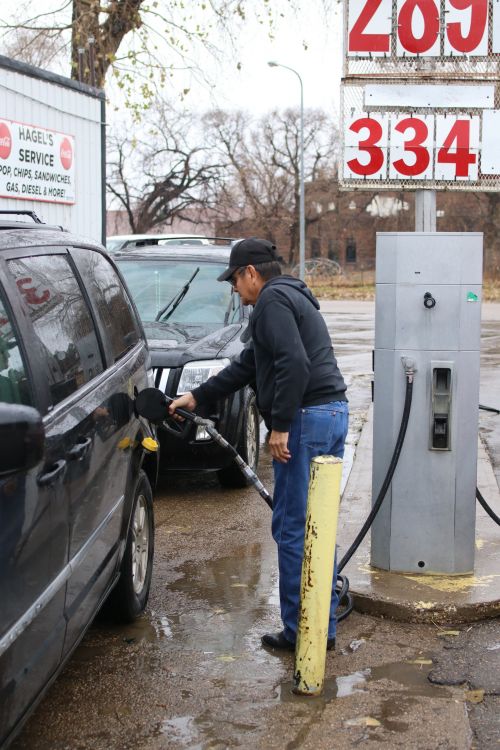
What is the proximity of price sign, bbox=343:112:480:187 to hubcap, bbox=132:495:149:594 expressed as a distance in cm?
213

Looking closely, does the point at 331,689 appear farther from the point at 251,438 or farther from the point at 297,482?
the point at 251,438

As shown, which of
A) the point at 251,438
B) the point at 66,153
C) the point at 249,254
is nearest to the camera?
the point at 249,254

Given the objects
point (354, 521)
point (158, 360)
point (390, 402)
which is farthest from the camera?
point (158, 360)

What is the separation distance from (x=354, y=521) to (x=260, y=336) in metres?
2.45

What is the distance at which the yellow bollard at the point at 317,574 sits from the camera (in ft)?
12.4

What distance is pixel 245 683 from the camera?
3.95 m

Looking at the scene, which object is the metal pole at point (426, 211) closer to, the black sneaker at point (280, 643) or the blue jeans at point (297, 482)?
the blue jeans at point (297, 482)

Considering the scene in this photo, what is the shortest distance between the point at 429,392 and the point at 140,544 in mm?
1614

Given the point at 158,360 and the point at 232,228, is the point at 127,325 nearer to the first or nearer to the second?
the point at 158,360

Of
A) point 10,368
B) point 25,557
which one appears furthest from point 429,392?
point 25,557

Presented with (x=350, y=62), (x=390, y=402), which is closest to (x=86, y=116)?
(x=350, y=62)

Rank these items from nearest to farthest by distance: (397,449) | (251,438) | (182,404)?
(182,404)
(397,449)
(251,438)

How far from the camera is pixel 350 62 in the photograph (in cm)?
538

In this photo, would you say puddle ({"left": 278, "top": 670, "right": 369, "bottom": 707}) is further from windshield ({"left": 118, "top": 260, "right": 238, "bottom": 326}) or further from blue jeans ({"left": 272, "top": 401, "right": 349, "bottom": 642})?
windshield ({"left": 118, "top": 260, "right": 238, "bottom": 326})
